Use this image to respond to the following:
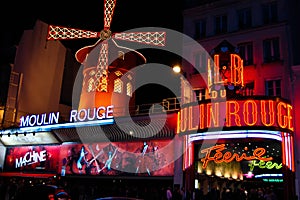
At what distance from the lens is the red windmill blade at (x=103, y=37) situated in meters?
19.2

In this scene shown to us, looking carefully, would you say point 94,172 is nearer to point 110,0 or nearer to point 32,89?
point 32,89

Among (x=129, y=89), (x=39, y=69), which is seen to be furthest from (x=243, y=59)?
(x=39, y=69)

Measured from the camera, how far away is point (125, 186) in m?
16.1

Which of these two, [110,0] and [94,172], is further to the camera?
[110,0]

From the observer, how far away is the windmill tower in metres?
19.0

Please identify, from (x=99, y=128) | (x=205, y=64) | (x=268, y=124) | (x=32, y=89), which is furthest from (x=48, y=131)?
(x=268, y=124)

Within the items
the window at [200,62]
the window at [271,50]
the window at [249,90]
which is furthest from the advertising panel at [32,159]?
the window at [271,50]

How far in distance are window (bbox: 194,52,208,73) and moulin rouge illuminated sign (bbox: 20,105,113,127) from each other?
13.5ft

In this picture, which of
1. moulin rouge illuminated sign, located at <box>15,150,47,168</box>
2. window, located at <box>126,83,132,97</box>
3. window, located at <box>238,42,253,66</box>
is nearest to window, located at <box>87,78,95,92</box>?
window, located at <box>126,83,132,97</box>

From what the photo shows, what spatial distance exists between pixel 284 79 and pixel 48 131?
11.2 metres

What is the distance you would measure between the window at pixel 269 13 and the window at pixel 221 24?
5.36ft

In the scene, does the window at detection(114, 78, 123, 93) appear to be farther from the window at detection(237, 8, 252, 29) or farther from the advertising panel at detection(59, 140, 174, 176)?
the window at detection(237, 8, 252, 29)

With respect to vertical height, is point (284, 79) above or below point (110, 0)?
below

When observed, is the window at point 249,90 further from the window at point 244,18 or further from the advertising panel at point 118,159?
the advertising panel at point 118,159
